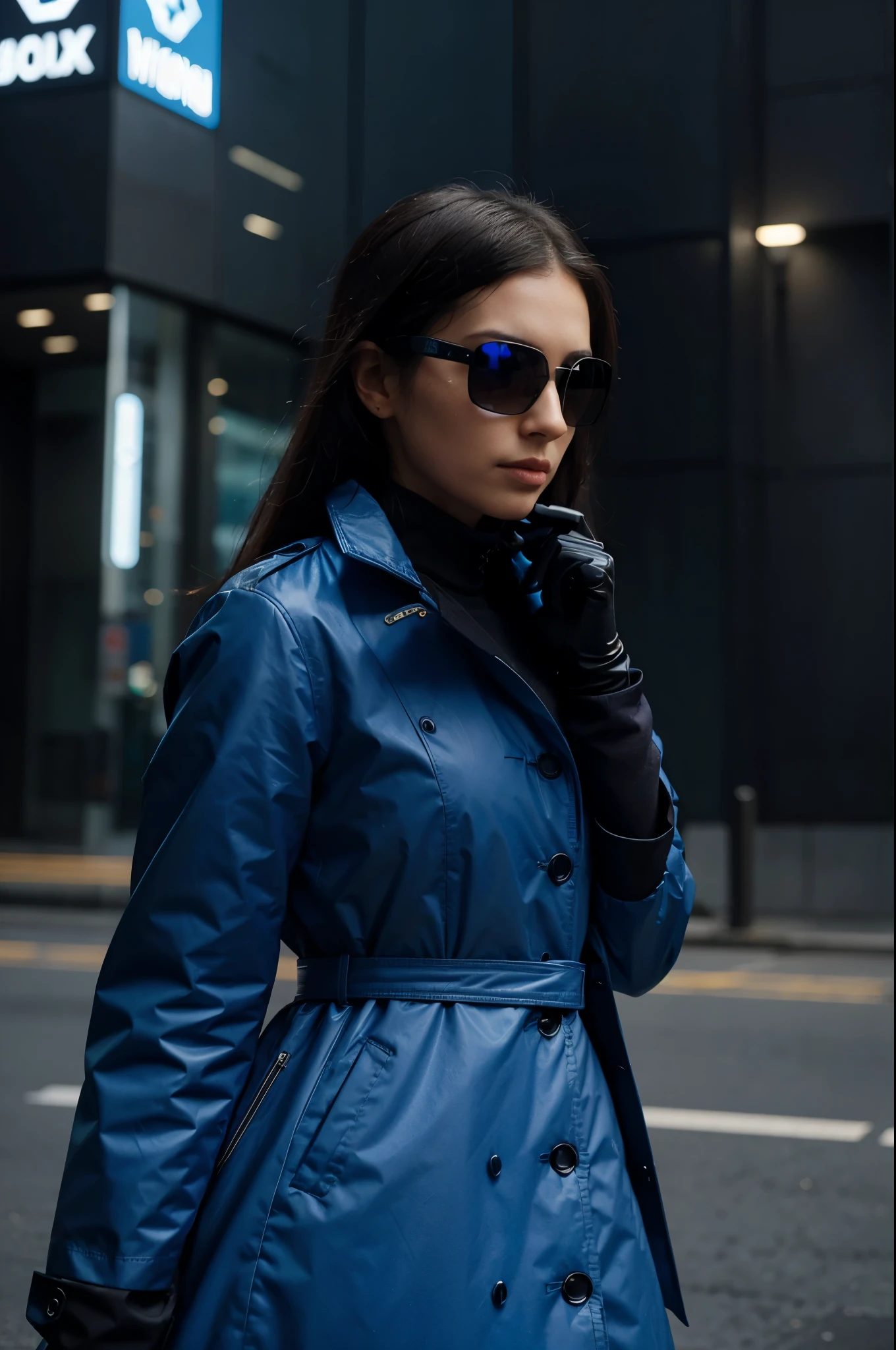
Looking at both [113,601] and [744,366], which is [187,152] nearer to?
[113,601]

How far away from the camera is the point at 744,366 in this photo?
147 inches

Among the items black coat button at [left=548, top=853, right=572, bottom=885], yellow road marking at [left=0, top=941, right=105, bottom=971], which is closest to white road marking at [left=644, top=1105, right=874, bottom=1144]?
yellow road marking at [left=0, top=941, right=105, bottom=971]

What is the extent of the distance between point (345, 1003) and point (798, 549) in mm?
2660

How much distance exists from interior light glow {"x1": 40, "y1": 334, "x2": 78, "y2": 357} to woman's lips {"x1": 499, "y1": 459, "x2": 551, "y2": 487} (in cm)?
171

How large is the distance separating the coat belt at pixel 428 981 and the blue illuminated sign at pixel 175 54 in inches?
82.4

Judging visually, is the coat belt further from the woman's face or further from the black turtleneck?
the woman's face

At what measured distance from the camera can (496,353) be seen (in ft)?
4.96

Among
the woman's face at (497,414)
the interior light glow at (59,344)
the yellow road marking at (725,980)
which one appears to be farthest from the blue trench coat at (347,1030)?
the interior light glow at (59,344)

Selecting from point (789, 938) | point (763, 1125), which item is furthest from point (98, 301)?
point (763, 1125)

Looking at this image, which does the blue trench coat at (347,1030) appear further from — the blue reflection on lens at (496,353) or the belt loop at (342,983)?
the blue reflection on lens at (496,353)

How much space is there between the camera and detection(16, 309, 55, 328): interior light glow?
301 centimetres

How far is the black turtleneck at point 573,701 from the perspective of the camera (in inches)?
60.1

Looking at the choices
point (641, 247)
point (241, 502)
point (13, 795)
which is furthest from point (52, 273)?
point (641, 247)

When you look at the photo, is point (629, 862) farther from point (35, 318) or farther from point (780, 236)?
point (780, 236)
